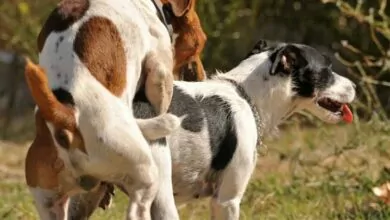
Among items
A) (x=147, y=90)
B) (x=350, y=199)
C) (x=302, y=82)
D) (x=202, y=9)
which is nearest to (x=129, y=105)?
(x=147, y=90)

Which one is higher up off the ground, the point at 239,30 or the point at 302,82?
the point at 302,82

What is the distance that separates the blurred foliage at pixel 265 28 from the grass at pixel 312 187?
1.79 meters

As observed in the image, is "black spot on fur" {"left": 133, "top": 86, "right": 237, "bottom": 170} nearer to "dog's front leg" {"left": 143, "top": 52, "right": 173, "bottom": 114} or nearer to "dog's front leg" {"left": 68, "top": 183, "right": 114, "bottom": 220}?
"dog's front leg" {"left": 143, "top": 52, "right": 173, "bottom": 114}

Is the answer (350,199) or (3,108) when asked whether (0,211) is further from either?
(3,108)

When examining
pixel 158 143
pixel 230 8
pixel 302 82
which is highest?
pixel 158 143

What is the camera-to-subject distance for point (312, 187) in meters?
7.30

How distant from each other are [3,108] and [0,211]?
4.28 meters

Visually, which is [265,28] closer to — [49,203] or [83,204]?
[83,204]

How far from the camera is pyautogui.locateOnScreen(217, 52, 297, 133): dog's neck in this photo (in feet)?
19.3

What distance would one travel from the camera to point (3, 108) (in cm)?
1075

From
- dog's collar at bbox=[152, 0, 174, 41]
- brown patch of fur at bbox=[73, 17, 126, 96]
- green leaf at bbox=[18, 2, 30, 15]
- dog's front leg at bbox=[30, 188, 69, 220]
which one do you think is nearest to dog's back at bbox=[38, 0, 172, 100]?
brown patch of fur at bbox=[73, 17, 126, 96]

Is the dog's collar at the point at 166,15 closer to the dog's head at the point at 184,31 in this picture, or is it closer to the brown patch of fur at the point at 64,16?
the dog's head at the point at 184,31

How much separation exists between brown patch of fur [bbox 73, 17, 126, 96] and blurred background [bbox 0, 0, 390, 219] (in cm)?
230

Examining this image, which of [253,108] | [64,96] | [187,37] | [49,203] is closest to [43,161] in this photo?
[49,203]
